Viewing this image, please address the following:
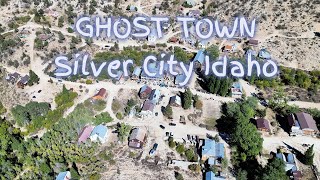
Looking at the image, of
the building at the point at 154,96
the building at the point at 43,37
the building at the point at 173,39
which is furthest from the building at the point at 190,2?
the building at the point at 43,37

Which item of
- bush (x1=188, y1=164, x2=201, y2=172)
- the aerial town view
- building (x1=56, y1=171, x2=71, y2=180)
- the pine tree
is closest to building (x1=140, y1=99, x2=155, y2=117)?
the aerial town view

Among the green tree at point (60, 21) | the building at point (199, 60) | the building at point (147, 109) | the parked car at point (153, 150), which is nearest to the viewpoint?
the parked car at point (153, 150)

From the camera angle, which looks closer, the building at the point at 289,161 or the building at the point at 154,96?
the building at the point at 289,161

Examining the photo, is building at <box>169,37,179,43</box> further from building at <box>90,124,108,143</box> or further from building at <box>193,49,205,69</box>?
building at <box>90,124,108,143</box>

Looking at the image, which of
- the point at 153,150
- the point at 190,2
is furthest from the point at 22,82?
the point at 190,2

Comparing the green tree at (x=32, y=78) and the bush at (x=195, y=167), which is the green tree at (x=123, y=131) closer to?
the bush at (x=195, y=167)

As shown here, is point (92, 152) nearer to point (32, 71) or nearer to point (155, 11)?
point (32, 71)

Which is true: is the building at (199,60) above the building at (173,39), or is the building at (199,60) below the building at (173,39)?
below

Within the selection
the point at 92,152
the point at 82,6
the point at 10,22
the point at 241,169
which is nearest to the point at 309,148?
the point at 241,169

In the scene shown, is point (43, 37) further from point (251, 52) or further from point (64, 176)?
point (251, 52)
